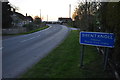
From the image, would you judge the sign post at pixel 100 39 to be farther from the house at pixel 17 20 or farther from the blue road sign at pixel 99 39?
the house at pixel 17 20

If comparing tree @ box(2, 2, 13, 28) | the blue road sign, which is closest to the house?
tree @ box(2, 2, 13, 28)

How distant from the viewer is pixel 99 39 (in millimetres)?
6875

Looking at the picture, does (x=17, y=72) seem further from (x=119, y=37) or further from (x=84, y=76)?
(x=119, y=37)

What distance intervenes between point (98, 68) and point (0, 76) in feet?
13.2

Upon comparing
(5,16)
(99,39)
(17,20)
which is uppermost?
(17,20)

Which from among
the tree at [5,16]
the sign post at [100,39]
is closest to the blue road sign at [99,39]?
the sign post at [100,39]

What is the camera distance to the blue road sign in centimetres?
648

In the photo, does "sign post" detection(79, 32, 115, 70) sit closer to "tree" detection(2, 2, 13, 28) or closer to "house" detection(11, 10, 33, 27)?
"tree" detection(2, 2, 13, 28)

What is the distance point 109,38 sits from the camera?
21.4ft

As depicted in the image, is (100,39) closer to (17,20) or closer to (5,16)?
(5,16)

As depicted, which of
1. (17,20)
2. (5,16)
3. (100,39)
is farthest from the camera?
(17,20)

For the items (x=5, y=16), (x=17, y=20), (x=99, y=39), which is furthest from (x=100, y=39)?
(x=17, y=20)

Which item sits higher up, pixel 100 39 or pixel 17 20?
pixel 17 20

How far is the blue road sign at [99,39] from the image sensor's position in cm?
648
